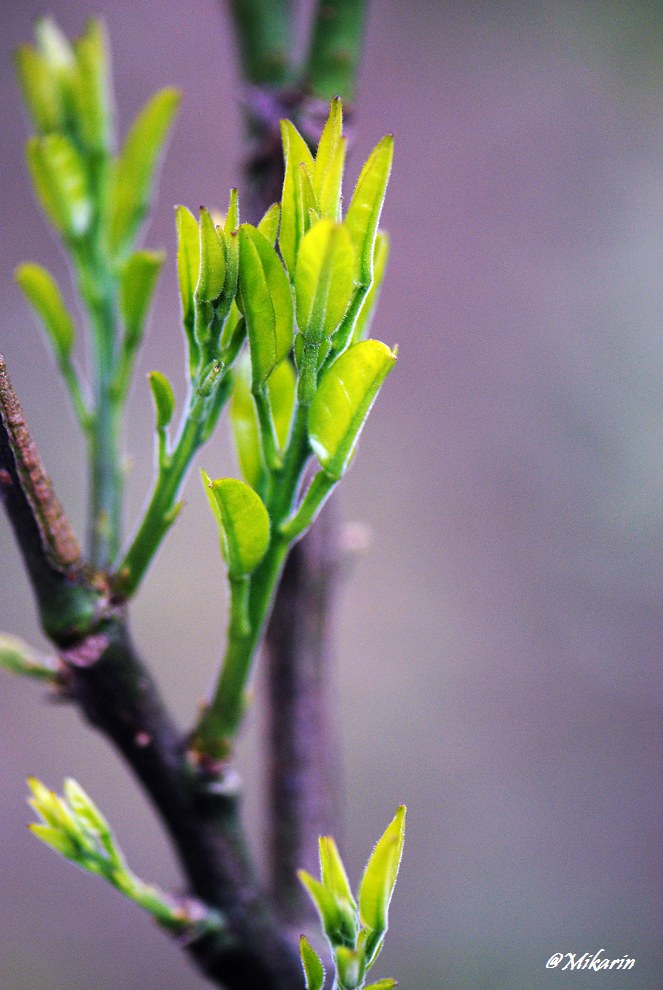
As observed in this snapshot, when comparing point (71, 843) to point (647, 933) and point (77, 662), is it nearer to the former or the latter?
point (77, 662)

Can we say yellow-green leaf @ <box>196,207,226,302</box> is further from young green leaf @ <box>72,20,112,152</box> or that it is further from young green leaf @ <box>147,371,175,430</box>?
young green leaf @ <box>72,20,112,152</box>

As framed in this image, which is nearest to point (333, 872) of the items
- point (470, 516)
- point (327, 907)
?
point (327, 907)

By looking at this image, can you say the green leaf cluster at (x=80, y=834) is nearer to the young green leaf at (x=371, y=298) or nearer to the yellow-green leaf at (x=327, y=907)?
the yellow-green leaf at (x=327, y=907)

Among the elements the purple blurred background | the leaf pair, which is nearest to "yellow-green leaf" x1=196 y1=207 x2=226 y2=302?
the leaf pair
